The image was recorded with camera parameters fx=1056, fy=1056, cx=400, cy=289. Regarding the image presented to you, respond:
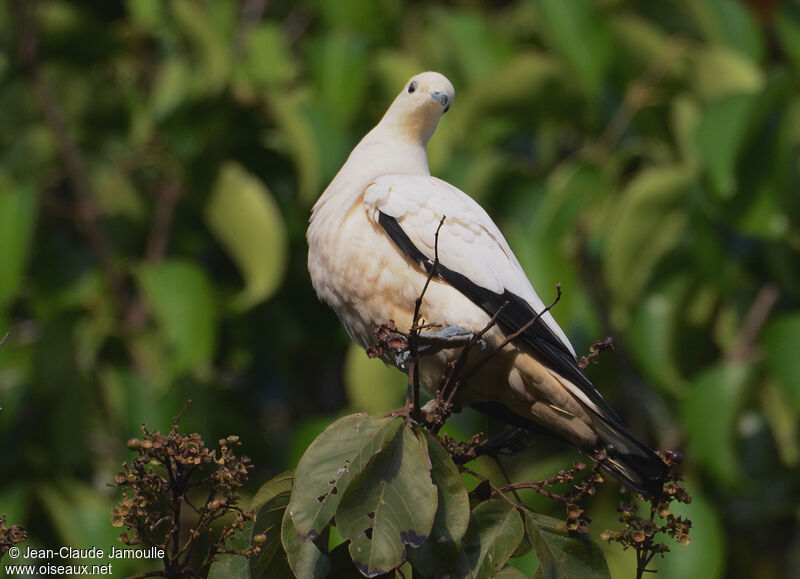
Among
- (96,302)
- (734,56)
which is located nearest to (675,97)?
(734,56)

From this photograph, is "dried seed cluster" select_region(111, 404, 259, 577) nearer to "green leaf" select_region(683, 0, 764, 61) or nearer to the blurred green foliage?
the blurred green foliage

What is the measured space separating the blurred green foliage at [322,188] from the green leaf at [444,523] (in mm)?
2071

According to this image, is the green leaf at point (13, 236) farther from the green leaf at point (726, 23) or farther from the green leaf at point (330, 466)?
the green leaf at point (726, 23)

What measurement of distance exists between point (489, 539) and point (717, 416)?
2.74 metres

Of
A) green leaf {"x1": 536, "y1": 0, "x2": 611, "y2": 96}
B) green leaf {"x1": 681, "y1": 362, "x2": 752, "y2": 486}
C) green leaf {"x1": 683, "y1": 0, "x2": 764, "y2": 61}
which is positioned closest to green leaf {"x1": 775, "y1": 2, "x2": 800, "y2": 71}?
green leaf {"x1": 683, "y1": 0, "x2": 764, "y2": 61}

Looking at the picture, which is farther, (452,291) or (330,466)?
(452,291)

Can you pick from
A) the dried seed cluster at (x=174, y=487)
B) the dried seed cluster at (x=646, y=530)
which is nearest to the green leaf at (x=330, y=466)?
the dried seed cluster at (x=174, y=487)

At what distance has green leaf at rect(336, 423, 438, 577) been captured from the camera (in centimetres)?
239

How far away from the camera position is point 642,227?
205 inches

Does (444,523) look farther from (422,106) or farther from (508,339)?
(422,106)

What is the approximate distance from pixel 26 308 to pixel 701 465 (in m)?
4.06

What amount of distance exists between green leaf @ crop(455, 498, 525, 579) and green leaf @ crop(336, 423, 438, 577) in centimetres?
22

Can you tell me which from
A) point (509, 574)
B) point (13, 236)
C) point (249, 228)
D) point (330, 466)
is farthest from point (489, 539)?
point (13, 236)

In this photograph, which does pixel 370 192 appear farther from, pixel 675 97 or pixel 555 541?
pixel 675 97
